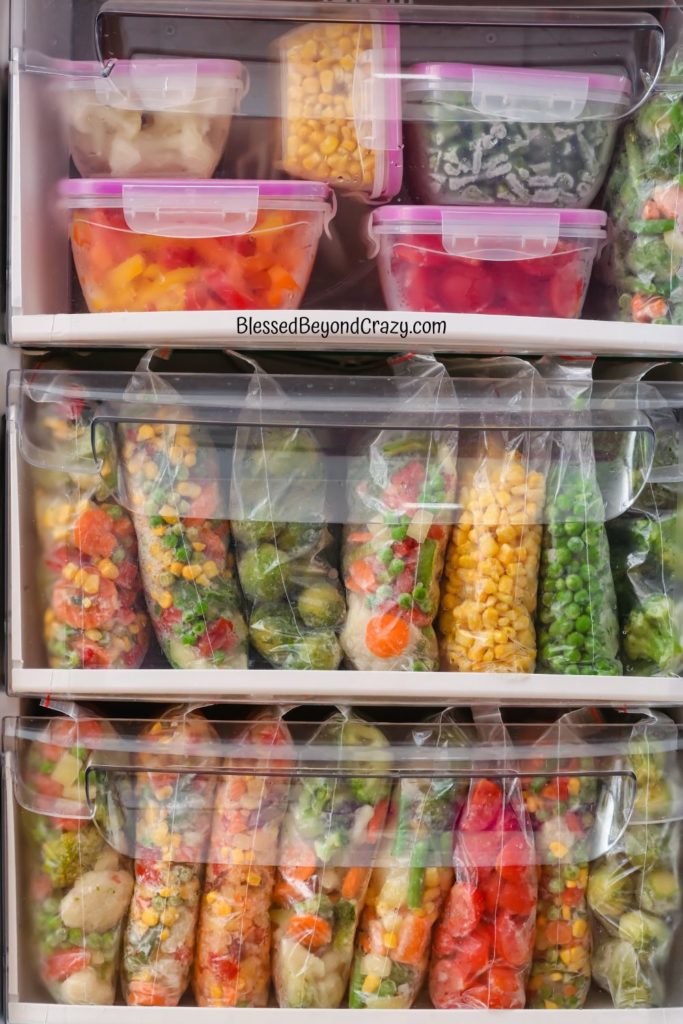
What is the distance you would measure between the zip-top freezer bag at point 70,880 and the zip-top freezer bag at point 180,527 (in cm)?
14

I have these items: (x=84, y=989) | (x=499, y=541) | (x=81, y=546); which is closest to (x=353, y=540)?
(x=499, y=541)

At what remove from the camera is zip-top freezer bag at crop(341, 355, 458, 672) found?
1.04 m

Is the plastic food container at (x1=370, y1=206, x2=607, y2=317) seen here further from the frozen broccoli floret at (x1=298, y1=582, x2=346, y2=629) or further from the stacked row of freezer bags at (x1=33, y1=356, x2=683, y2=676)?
the frozen broccoli floret at (x1=298, y1=582, x2=346, y2=629)

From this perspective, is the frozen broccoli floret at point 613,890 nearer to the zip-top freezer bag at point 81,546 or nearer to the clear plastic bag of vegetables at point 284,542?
the clear plastic bag of vegetables at point 284,542

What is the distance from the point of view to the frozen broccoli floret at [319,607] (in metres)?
1.06

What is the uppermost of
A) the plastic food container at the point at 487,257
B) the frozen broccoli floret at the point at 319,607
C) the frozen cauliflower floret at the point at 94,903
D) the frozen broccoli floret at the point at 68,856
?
the plastic food container at the point at 487,257

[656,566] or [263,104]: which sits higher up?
[263,104]

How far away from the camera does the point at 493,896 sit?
1.05 metres

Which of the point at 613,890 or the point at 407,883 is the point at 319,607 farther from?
the point at 613,890

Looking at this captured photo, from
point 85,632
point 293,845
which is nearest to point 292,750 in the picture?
point 293,845

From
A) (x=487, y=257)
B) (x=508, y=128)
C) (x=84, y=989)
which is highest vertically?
(x=508, y=128)

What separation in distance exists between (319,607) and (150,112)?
0.55m

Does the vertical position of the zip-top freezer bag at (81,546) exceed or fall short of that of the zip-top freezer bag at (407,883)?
it exceeds it

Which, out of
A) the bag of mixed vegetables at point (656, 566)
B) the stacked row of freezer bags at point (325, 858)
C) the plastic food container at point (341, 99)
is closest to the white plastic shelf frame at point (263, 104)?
the plastic food container at point (341, 99)
